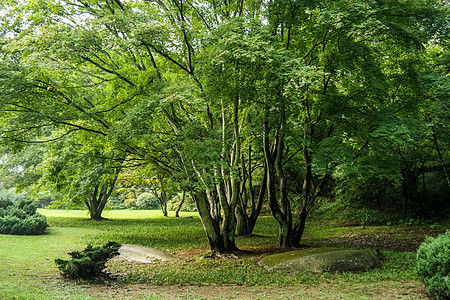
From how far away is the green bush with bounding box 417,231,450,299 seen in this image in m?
4.83

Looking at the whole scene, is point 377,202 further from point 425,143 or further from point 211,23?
point 211,23

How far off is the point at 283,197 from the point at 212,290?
5.05 metres

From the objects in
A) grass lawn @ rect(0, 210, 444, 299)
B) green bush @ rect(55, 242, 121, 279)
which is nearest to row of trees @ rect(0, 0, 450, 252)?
grass lawn @ rect(0, 210, 444, 299)

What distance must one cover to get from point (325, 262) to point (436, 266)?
3297 millimetres

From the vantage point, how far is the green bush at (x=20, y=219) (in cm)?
1434

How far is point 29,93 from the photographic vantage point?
8.88 meters

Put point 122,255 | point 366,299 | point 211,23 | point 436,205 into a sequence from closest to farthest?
point 366,299, point 122,255, point 211,23, point 436,205

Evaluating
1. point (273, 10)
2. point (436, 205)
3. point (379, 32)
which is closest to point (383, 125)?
point (379, 32)

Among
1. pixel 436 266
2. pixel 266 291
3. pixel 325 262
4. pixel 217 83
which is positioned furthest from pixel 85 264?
pixel 436 266

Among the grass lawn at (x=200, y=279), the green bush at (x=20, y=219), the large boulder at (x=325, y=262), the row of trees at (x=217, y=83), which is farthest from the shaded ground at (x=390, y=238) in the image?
the green bush at (x=20, y=219)

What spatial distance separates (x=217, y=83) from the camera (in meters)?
8.37

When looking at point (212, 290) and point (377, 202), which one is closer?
point (212, 290)

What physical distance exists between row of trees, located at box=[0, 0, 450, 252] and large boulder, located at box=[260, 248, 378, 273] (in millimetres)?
2307

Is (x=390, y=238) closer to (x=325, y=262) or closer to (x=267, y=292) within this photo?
(x=325, y=262)
